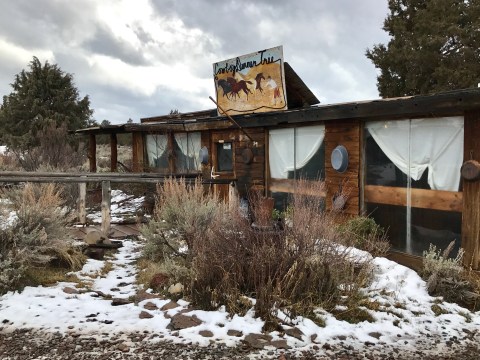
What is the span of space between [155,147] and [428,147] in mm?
9984

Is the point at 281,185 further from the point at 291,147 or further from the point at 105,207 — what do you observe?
the point at 105,207

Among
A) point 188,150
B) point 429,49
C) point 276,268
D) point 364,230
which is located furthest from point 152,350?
point 429,49

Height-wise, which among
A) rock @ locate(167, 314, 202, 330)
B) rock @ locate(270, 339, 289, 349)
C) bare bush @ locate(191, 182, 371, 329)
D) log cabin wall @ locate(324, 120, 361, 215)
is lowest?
rock @ locate(270, 339, 289, 349)

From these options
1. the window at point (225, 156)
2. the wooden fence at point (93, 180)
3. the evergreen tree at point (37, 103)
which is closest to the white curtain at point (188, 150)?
the window at point (225, 156)

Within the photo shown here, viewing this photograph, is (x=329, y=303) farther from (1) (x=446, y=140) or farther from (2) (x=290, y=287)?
(1) (x=446, y=140)

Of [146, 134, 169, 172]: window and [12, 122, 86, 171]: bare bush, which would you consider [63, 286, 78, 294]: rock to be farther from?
[146, 134, 169, 172]: window

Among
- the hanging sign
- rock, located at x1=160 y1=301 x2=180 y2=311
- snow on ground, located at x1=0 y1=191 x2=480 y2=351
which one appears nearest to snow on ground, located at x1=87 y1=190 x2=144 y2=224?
the hanging sign

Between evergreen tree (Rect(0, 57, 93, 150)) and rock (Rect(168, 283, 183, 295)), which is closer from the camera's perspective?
rock (Rect(168, 283, 183, 295))

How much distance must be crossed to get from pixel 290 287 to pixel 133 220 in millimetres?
6247

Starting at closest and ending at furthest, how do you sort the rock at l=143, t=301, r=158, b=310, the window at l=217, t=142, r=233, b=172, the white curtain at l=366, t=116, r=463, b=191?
the rock at l=143, t=301, r=158, b=310 → the white curtain at l=366, t=116, r=463, b=191 → the window at l=217, t=142, r=233, b=172

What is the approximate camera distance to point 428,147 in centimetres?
637

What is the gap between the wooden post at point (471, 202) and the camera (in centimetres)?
564

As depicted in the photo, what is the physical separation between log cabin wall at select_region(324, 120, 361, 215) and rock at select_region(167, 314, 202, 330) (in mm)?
4190

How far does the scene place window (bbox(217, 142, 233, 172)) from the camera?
11.1 meters
